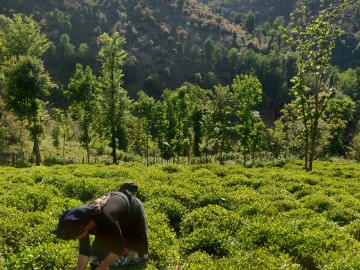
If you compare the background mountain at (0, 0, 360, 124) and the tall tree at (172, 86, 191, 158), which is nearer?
the tall tree at (172, 86, 191, 158)

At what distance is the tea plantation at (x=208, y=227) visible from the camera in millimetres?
9469

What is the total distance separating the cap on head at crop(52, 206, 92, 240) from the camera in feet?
20.1

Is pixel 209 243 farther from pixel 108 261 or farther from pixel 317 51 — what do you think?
pixel 317 51

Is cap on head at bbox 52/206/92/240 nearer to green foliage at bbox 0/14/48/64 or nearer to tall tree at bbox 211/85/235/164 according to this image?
tall tree at bbox 211/85/235/164

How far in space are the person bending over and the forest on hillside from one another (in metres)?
32.0

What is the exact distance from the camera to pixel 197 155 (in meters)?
68.9

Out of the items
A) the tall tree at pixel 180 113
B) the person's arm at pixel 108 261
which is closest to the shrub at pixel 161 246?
the person's arm at pixel 108 261

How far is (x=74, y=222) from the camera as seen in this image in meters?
6.14

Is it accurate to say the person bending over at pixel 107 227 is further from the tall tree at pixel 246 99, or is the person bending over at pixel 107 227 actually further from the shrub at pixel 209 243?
the tall tree at pixel 246 99

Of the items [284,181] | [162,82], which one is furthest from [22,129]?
[162,82]

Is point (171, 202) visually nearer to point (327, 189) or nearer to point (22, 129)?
point (327, 189)

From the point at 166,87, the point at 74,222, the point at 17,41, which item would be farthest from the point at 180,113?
the point at 166,87

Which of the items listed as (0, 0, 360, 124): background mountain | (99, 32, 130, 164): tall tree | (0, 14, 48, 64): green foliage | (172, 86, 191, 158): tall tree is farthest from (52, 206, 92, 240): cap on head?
(0, 0, 360, 124): background mountain

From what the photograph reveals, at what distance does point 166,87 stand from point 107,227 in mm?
153339
